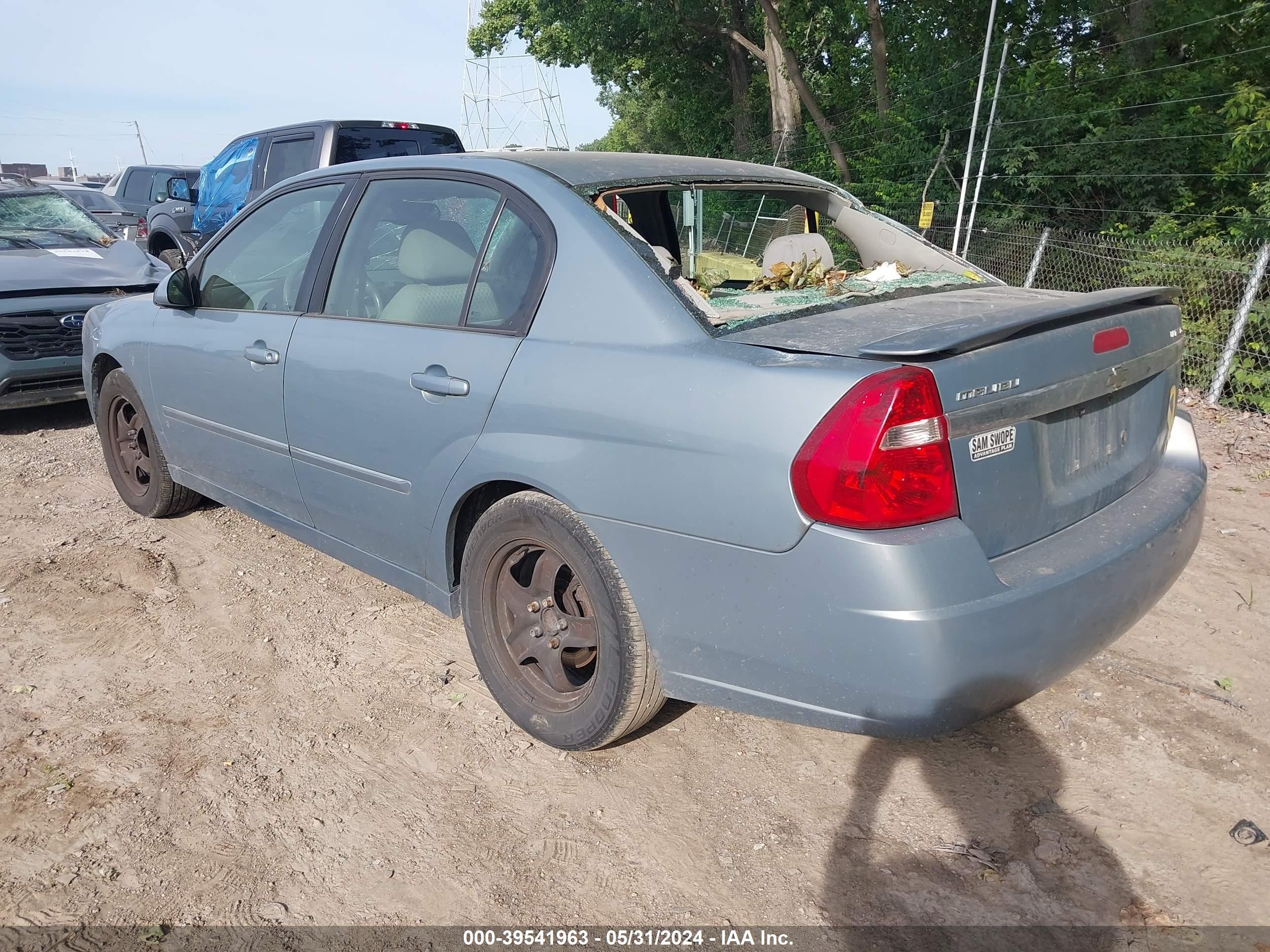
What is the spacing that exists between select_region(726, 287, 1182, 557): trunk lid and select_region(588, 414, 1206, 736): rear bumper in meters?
0.10

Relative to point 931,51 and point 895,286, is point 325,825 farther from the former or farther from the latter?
point 931,51

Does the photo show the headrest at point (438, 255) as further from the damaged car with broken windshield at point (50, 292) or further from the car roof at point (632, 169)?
the damaged car with broken windshield at point (50, 292)

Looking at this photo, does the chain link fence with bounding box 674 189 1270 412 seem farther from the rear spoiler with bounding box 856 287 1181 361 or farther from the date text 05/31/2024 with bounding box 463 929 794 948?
the date text 05/31/2024 with bounding box 463 929 794 948

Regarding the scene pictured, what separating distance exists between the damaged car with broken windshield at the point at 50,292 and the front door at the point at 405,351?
390cm

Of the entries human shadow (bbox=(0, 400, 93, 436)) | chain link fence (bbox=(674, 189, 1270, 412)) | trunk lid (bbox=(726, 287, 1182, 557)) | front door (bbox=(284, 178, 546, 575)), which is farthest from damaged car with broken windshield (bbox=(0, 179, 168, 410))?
chain link fence (bbox=(674, 189, 1270, 412))

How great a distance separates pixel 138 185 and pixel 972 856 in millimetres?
17860

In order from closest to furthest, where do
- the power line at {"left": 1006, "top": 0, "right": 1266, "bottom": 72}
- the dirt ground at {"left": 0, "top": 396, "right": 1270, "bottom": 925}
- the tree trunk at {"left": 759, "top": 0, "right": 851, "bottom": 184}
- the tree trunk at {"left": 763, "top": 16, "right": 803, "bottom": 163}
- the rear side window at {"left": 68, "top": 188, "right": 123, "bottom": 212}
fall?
the dirt ground at {"left": 0, "top": 396, "right": 1270, "bottom": 925}
the power line at {"left": 1006, "top": 0, "right": 1266, "bottom": 72}
the rear side window at {"left": 68, "top": 188, "right": 123, "bottom": 212}
the tree trunk at {"left": 759, "top": 0, "right": 851, "bottom": 184}
the tree trunk at {"left": 763, "top": 16, "right": 803, "bottom": 163}

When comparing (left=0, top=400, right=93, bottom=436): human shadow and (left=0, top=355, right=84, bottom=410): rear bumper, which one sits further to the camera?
(left=0, top=400, right=93, bottom=436): human shadow

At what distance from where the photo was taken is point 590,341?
2.55 meters

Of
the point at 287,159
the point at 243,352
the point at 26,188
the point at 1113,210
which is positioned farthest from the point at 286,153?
the point at 1113,210

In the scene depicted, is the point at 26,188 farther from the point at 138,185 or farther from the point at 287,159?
the point at 138,185

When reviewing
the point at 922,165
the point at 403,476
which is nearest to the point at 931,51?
the point at 922,165

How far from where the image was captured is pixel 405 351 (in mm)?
3008

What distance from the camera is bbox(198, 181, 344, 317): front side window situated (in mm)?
3629
